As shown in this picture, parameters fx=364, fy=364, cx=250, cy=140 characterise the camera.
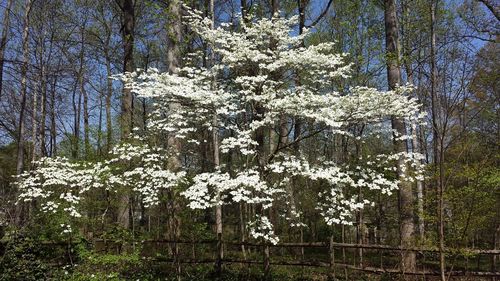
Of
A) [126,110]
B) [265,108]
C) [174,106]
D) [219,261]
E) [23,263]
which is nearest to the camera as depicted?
[265,108]

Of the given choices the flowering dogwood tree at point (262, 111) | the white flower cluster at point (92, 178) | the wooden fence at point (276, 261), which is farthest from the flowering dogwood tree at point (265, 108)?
the wooden fence at point (276, 261)

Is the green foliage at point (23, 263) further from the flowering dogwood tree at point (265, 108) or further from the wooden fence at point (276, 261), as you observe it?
the flowering dogwood tree at point (265, 108)

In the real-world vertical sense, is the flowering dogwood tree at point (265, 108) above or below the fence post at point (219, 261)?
above

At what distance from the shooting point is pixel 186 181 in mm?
7840

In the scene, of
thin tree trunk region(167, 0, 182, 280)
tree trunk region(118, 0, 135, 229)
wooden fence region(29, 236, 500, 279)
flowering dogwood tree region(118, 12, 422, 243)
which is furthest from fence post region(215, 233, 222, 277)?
tree trunk region(118, 0, 135, 229)

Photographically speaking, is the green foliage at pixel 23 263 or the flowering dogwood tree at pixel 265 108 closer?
the flowering dogwood tree at pixel 265 108

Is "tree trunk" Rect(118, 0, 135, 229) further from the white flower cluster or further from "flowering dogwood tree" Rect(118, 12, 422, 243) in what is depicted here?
"flowering dogwood tree" Rect(118, 12, 422, 243)

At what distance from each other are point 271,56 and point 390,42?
3.93m

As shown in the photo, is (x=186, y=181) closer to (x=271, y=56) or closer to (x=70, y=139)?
(x=271, y=56)

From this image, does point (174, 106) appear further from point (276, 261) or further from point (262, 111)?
point (276, 261)

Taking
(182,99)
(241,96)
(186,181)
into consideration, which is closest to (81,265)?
(186,181)

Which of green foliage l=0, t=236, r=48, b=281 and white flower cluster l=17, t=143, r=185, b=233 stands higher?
white flower cluster l=17, t=143, r=185, b=233

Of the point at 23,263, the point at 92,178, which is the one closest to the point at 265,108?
the point at 92,178

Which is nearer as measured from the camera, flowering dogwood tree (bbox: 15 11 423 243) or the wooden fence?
flowering dogwood tree (bbox: 15 11 423 243)
